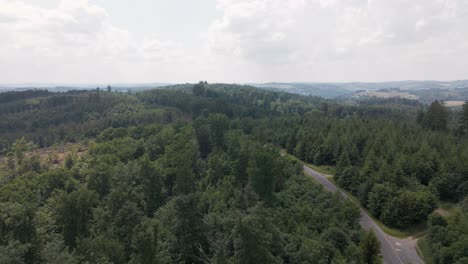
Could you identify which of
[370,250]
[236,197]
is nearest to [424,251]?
[370,250]

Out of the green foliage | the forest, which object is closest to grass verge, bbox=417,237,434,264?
the forest

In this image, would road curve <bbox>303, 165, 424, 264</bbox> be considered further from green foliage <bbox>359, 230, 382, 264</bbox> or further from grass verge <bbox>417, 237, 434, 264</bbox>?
green foliage <bbox>359, 230, 382, 264</bbox>

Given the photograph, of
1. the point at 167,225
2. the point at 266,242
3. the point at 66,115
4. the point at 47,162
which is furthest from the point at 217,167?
the point at 66,115

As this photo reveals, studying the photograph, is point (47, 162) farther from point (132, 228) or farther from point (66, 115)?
point (66, 115)

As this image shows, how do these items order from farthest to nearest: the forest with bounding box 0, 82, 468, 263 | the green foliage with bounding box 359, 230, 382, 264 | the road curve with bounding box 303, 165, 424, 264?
the road curve with bounding box 303, 165, 424, 264, the green foliage with bounding box 359, 230, 382, 264, the forest with bounding box 0, 82, 468, 263

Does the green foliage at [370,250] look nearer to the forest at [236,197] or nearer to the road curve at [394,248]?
the forest at [236,197]

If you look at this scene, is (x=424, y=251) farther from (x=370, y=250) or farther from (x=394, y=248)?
(x=370, y=250)

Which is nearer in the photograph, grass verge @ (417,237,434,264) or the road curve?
grass verge @ (417,237,434,264)

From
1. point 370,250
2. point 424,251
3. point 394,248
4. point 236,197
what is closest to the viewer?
point 370,250
